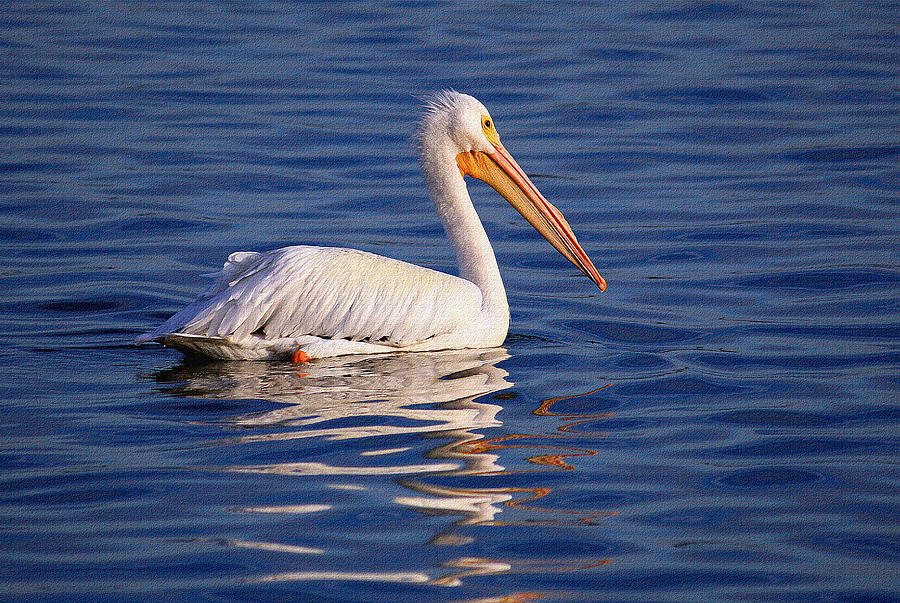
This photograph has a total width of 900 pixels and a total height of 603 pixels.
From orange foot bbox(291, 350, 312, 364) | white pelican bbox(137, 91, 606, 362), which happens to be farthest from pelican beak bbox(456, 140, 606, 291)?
orange foot bbox(291, 350, 312, 364)

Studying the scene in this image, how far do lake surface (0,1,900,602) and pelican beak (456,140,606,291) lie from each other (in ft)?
1.11

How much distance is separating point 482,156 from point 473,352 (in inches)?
45.1

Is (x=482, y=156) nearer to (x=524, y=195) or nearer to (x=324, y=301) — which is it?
(x=524, y=195)

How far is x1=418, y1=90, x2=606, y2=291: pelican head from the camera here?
21.5ft

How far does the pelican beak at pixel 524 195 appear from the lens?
664cm

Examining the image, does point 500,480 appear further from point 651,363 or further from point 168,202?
point 168,202

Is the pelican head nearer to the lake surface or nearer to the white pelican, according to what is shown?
the lake surface

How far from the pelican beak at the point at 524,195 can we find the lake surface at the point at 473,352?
1.11 feet

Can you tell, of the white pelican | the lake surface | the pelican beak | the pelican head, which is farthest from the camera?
the pelican beak

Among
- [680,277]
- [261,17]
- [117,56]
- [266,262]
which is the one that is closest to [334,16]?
[261,17]

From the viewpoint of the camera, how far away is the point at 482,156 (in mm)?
6664

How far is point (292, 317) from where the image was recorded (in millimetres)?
5793

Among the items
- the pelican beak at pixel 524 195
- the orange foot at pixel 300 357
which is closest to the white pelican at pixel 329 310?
the orange foot at pixel 300 357

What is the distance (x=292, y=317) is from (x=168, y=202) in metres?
3.25
